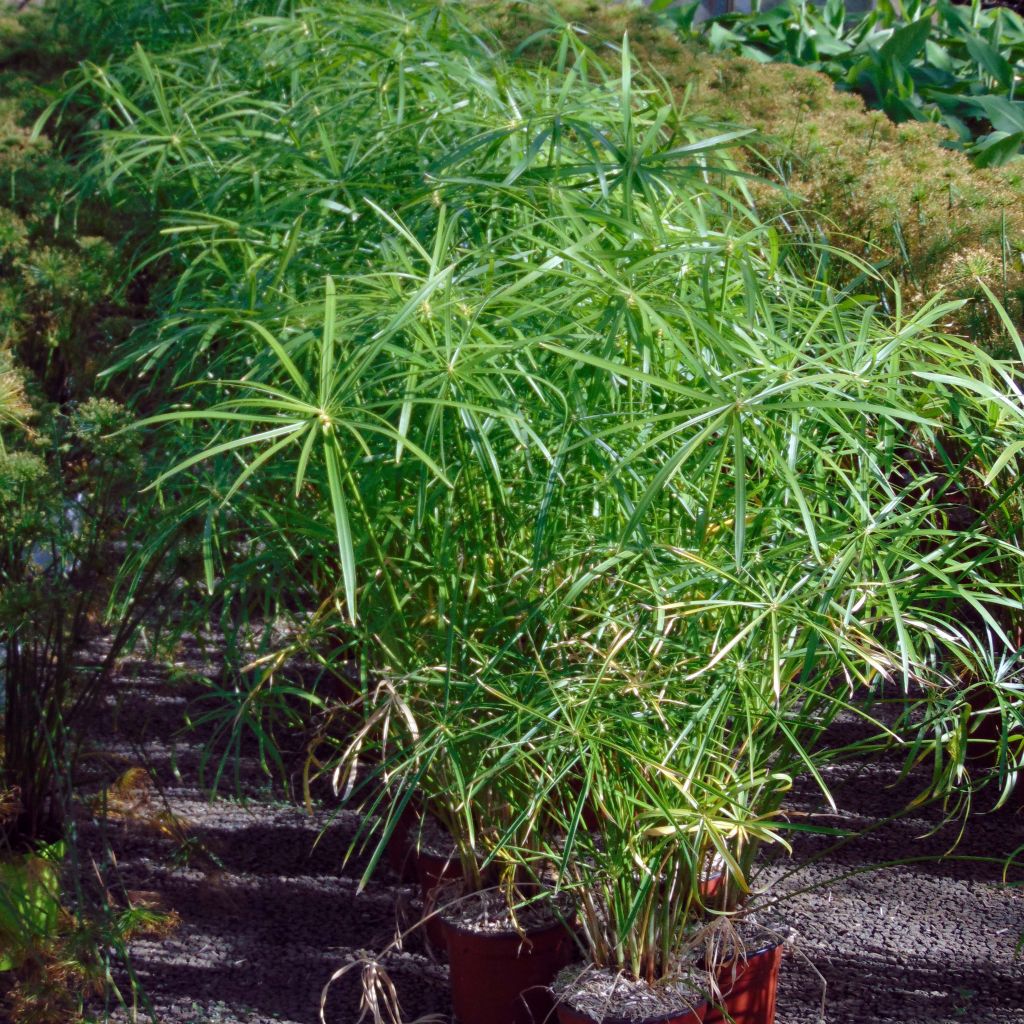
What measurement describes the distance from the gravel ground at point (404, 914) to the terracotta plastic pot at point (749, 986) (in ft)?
0.33

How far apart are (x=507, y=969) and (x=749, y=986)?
0.38 metres

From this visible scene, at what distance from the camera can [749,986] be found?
6.18ft

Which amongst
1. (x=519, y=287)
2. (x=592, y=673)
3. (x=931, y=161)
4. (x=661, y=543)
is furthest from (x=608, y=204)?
(x=931, y=161)

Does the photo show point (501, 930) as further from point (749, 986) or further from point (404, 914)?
point (749, 986)

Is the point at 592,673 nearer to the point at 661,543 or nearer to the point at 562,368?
the point at 661,543

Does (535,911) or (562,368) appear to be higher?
(562,368)

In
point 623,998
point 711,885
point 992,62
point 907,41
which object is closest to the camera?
point 623,998

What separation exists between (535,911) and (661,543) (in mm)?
724

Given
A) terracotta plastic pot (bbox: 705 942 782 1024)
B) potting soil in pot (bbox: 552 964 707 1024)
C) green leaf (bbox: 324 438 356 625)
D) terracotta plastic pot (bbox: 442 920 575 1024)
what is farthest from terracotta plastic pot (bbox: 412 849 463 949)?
green leaf (bbox: 324 438 356 625)

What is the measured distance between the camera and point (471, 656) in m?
1.87

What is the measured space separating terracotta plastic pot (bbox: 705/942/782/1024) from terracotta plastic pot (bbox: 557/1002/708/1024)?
0.18 ft

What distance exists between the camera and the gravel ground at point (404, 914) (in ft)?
7.22

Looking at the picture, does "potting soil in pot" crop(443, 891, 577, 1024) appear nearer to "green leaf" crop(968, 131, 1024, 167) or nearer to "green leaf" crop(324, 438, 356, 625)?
"green leaf" crop(324, 438, 356, 625)

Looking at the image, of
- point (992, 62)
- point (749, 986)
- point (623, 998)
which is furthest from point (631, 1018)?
point (992, 62)
